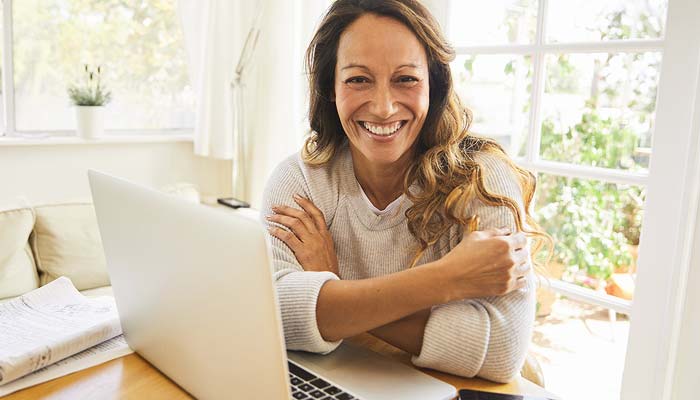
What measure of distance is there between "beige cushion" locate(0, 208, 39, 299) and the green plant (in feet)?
1.99

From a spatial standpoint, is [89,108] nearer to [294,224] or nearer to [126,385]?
[294,224]

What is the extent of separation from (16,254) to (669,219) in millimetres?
1879

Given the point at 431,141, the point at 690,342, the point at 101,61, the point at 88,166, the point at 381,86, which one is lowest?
the point at 690,342

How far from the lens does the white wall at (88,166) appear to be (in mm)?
2273

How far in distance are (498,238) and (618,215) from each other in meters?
0.84

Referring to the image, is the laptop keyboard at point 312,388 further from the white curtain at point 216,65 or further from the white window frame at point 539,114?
the white curtain at point 216,65

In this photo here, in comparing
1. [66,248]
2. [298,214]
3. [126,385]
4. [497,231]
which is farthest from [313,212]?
[66,248]

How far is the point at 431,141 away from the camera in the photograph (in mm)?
1327

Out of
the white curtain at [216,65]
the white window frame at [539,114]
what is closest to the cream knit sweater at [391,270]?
the white window frame at [539,114]

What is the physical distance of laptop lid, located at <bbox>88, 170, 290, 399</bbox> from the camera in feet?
2.18

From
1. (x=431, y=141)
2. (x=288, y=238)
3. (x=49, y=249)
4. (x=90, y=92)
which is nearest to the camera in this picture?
(x=288, y=238)

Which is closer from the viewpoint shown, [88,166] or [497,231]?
[497,231]

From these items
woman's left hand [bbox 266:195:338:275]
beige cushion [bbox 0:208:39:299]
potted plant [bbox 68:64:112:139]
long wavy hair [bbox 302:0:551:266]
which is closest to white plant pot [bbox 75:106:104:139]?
potted plant [bbox 68:64:112:139]

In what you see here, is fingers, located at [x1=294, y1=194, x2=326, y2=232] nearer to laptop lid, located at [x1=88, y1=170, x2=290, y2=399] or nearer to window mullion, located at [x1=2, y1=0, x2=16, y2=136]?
laptop lid, located at [x1=88, y1=170, x2=290, y2=399]
